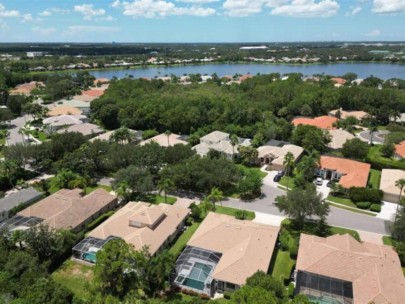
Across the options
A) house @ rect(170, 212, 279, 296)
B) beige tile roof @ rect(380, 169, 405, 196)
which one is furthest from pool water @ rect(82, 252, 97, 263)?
beige tile roof @ rect(380, 169, 405, 196)

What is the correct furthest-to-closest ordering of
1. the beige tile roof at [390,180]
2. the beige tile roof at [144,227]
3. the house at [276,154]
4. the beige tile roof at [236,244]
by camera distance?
the house at [276,154] < the beige tile roof at [390,180] < the beige tile roof at [144,227] < the beige tile roof at [236,244]

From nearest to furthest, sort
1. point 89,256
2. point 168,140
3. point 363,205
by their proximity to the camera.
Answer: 1. point 89,256
2. point 363,205
3. point 168,140

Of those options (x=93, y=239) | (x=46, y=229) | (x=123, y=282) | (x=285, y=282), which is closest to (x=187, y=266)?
(x=123, y=282)

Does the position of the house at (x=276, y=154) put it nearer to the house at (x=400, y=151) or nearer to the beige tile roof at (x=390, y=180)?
the beige tile roof at (x=390, y=180)

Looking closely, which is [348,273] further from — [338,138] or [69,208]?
[338,138]

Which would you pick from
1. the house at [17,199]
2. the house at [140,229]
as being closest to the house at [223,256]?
the house at [140,229]

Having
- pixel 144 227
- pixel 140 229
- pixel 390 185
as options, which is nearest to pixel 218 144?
pixel 390 185

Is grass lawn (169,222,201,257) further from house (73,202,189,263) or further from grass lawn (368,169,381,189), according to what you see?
grass lawn (368,169,381,189)
